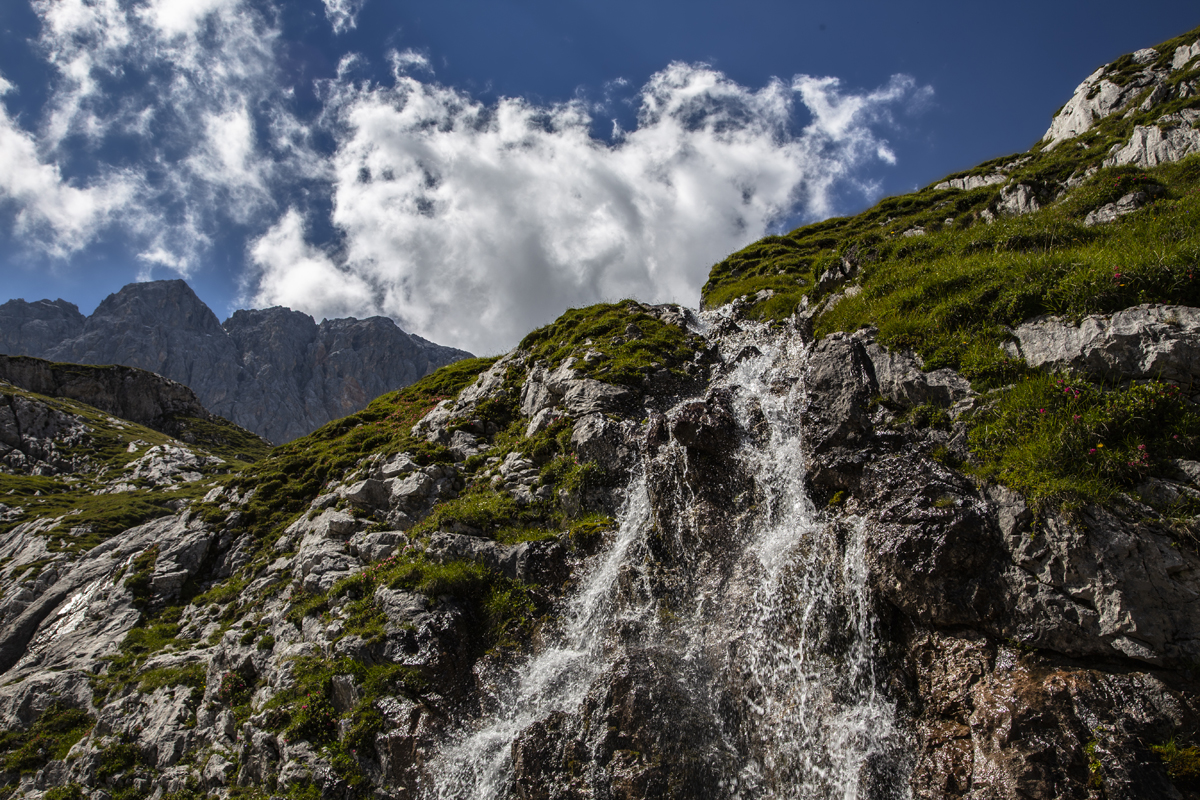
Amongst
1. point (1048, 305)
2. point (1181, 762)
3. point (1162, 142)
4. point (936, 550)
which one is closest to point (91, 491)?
point (936, 550)

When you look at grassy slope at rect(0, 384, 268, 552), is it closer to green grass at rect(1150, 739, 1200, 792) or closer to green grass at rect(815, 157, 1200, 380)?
green grass at rect(815, 157, 1200, 380)

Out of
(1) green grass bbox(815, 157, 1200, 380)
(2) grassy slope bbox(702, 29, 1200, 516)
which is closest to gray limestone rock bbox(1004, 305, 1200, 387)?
(2) grassy slope bbox(702, 29, 1200, 516)

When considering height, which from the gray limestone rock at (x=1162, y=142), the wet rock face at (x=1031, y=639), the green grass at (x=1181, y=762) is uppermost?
the gray limestone rock at (x=1162, y=142)

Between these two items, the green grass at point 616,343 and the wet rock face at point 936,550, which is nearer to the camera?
the wet rock face at point 936,550

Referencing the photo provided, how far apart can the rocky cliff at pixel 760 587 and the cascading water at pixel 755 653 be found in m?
0.08

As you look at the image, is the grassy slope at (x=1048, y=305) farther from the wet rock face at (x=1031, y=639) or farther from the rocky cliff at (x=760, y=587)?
the wet rock face at (x=1031, y=639)

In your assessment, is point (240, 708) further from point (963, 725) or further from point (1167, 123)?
point (1167, 123)

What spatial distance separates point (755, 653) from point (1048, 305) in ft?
45.6

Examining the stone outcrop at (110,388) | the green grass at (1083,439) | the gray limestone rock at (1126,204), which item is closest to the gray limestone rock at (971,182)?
the gray limestone rock at (1126,204)

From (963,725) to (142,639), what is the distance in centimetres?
3336

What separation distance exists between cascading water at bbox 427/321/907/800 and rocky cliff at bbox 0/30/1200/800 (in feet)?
0.27

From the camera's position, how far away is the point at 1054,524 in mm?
12039

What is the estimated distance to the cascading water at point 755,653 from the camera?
12633 mm

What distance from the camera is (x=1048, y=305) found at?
16375mm
